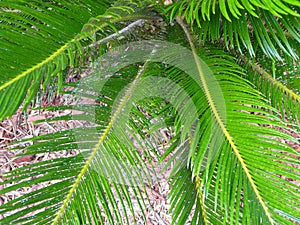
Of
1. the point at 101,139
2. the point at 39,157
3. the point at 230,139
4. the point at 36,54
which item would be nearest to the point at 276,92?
the point at 230,139

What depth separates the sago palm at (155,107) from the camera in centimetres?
63

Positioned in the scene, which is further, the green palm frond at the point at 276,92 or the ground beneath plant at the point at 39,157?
the ground beneath plant at the point at 39,157

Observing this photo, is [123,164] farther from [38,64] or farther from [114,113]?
[38,64]

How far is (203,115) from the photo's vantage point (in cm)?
74

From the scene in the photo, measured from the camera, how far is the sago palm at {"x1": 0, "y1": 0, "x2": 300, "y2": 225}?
2.07 feet

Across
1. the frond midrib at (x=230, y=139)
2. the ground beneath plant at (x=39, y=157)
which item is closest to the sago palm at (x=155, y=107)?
the frond midrib at (x=230, y=139)

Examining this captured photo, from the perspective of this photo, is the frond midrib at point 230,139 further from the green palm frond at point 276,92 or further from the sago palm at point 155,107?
the green palm frond at point 276,92

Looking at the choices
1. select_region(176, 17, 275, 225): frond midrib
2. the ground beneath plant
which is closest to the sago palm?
select_region(176, 17, 275, 225): frond midrib

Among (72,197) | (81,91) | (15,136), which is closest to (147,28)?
(81,91)

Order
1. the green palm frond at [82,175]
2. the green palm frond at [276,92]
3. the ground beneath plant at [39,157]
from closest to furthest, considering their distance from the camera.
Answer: the green palm frond at [82,175]
the green palm frond at [276,92]
the ground beneath plant at [39,157]

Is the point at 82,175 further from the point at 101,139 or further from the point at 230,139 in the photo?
the point at 230,139

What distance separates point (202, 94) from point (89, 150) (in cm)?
32

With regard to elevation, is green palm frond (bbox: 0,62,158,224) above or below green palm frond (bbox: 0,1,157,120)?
below

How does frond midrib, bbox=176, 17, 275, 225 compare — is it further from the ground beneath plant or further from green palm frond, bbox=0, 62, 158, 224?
the ground beneath plant
